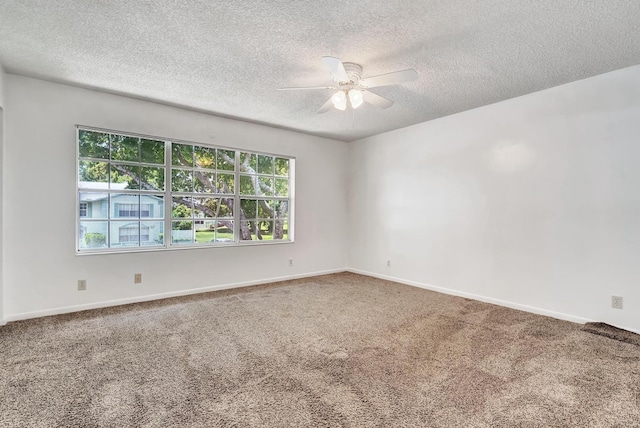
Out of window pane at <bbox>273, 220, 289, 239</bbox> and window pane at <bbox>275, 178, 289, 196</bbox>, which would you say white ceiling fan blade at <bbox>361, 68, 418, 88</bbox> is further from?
window pane at <bbox>273, 220, 289, 239</bbox>

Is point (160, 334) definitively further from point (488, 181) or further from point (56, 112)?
point (488, 181)

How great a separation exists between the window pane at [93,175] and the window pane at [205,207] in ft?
3.53

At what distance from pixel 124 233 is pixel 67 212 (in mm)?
611

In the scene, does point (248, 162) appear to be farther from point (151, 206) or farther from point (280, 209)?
point (151, 206)

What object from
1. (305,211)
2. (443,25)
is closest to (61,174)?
(305,211)

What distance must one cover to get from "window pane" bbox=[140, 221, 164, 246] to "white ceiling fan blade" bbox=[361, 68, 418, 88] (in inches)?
124

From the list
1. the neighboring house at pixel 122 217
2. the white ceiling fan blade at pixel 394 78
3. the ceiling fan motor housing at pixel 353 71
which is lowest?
the neighboring house at pixel 122 217

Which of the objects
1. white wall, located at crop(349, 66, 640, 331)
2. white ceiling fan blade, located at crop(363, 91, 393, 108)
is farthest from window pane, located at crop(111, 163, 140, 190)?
white wall, located at crop(349, 66, 640, 331)

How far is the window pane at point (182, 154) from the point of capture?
4188 millimetres

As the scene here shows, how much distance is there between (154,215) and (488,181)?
14.2 ft

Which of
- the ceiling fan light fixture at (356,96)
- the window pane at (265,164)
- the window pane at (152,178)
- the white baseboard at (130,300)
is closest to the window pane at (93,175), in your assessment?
the window pane at (152,178)

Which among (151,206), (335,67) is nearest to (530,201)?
(335,67)

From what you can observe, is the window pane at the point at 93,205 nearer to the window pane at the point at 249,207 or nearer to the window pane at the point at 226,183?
the window pane at the point at 226,183

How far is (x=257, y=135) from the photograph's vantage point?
4840mm
